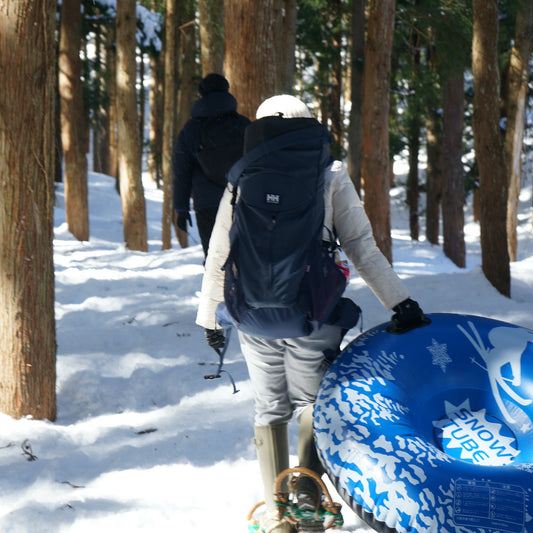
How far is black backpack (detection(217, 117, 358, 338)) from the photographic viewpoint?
87.4 inches

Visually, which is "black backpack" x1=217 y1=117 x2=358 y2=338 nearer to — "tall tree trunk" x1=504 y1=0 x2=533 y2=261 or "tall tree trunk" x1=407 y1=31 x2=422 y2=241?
"tall tree trunk" x1=504 y1=0 x2=533 y2=261

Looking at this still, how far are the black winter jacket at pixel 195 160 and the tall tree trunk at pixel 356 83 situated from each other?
7653 millimetres

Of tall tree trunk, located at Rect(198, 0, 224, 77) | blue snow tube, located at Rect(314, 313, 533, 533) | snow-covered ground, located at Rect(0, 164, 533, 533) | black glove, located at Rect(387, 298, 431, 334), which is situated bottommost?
snow-covered ground, located at Rect(0, 164, 533, 533)

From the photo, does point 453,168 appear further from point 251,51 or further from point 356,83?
point 251,51

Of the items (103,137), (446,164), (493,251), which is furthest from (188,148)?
(103,137)

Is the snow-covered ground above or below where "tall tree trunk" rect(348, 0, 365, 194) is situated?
below

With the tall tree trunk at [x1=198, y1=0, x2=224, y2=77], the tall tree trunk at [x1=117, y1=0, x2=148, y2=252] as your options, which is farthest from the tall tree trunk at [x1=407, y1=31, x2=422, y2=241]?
the tall tree trunk at [x1=117, y1=0, x2=148, y2=252]

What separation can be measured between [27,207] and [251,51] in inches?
93.6

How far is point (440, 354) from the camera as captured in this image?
265 cm

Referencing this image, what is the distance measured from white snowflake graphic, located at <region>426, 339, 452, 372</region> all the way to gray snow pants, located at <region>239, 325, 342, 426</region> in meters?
0.41

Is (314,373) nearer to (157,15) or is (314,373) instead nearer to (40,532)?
(40,532)

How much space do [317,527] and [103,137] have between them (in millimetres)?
31262

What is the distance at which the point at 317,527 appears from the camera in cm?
269

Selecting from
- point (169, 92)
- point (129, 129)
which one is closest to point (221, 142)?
point (129, 129)
